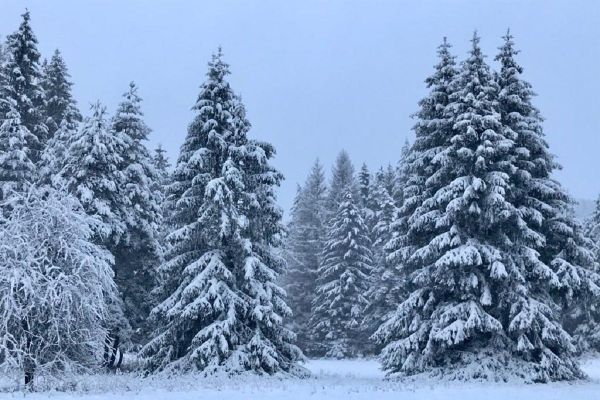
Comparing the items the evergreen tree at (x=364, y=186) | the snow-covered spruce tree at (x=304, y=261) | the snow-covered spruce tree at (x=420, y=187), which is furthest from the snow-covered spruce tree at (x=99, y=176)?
the evergreen tree at (x=364, y=186)

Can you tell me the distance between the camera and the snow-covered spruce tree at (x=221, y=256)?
23891 mm

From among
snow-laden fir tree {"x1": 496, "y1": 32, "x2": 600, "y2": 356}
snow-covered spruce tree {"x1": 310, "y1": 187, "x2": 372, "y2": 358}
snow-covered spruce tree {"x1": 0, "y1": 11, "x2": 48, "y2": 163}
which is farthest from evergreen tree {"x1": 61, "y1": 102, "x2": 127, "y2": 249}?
snow-covered spruce tree {"x1": 310, "y1": 187, "x2": 372, "y2": 358}

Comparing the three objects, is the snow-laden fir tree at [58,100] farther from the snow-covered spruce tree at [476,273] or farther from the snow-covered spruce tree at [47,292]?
the snow-covered spruce tree at [476,273]

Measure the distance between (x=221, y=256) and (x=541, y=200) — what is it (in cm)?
1368

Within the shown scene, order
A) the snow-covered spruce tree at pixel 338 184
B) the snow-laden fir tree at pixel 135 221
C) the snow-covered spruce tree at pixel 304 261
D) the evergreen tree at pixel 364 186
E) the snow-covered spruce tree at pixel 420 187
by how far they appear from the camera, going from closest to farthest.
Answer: the snow-covered spruce tree at pixel 420 187 → the snow-laden fir tree at pixel 135 221 → the snow-covered spruce tree at pixel 304 261 → the evergreen tree at pixel 364 186 → the snow-covered spruce tree at pixel 338 184

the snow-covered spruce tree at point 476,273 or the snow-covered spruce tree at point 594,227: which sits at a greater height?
the snow-covered spruce tree at point 594,227

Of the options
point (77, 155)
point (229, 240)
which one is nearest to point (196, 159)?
point (229, 240)

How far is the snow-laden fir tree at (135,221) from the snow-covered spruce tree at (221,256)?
9.66ft

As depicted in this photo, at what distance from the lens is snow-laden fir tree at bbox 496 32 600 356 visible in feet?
82.4

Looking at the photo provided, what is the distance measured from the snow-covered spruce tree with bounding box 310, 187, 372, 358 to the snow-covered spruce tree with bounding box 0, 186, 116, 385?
29.9 m

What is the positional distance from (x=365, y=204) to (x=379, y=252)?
7.48m

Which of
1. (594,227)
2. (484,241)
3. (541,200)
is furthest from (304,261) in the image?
(484,241)

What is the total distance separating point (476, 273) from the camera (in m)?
23.9

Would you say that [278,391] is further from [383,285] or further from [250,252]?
[383,285]
